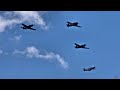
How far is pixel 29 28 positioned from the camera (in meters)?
9.10
